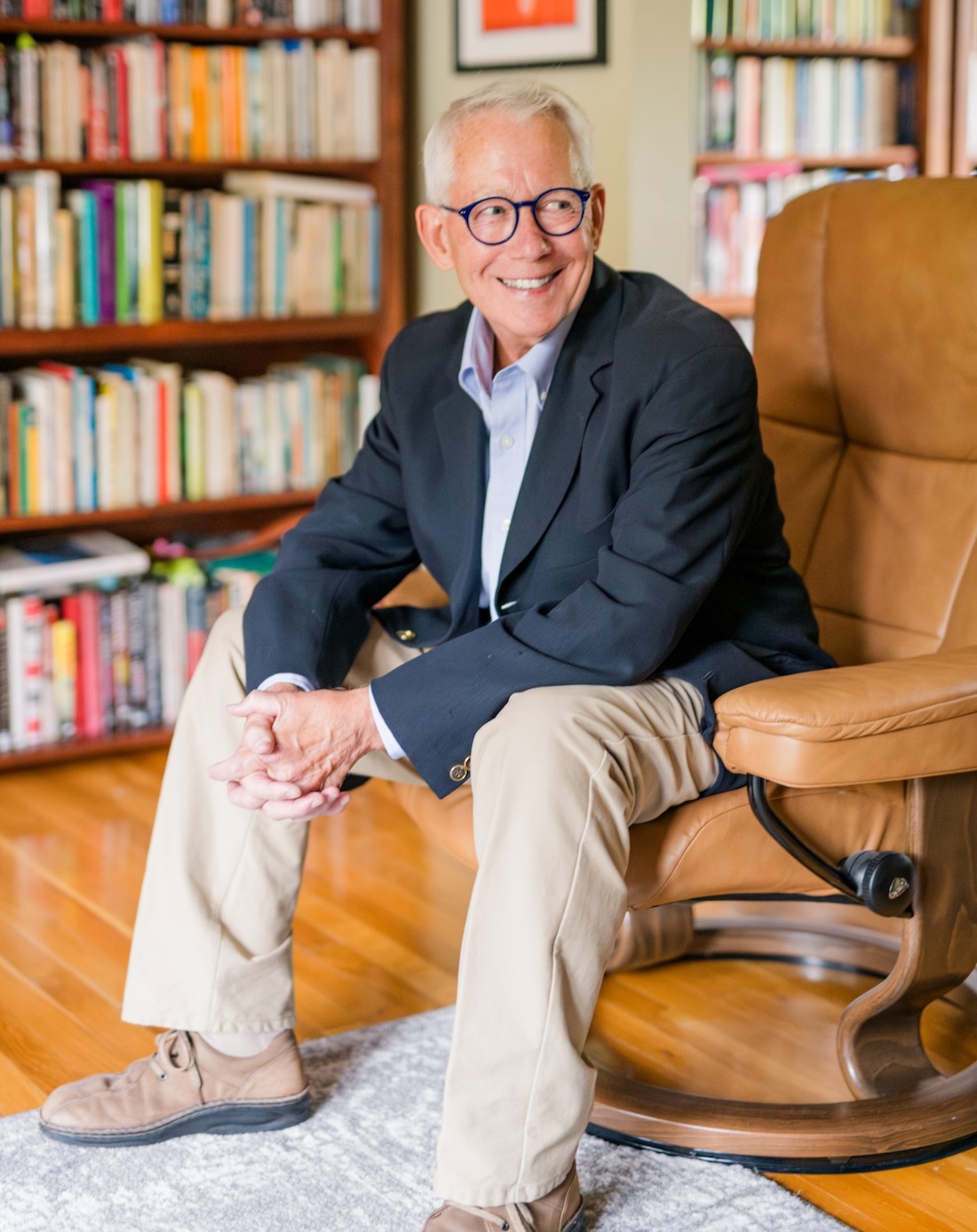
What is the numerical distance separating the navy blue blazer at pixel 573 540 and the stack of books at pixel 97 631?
113cm

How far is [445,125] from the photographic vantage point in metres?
1.80

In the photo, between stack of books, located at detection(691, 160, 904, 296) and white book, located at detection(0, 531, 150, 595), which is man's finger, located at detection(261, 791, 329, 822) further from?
stack of books, located at detection(691, 160, 904, 296)

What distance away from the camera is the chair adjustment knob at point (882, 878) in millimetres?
1626

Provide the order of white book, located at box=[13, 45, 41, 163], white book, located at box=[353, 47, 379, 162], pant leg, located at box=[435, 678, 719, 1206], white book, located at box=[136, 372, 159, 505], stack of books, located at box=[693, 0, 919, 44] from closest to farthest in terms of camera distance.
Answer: pant leg, located at box=[435, 678, 719, 1206], white book, located at box=[13, 45, 41, 163], white book, located at box=[136, 372, 159, 505], white book, located at box=[353, 47, 379, 162], stack of books, located at box=[693, 0, 919, 44]

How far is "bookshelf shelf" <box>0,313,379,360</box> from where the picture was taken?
3.02 m

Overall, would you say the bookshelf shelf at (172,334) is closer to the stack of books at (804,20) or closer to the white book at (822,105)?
the stack of books at (804,20)

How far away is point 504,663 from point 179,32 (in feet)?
6.55

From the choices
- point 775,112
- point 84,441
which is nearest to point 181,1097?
point 84,441

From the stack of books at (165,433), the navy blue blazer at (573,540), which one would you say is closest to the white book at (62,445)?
the stack of books at (165,433)

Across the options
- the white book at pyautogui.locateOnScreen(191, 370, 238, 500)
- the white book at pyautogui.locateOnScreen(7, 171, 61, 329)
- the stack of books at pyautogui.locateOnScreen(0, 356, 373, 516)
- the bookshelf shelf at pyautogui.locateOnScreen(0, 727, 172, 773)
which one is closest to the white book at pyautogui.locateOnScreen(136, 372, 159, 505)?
the stack of books at pyautogui.locateOnScreen(0, 356, 373, 516)

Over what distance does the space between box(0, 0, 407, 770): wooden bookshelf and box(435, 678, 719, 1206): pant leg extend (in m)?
1.83

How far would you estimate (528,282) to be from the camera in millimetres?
1793

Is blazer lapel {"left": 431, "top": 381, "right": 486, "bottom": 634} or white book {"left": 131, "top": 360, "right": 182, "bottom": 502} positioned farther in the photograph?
white book {"left": 131, "top": 360, "right": 182, "bottom": 502}

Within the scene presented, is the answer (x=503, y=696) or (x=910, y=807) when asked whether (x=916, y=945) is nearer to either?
(x=910, y=807)
